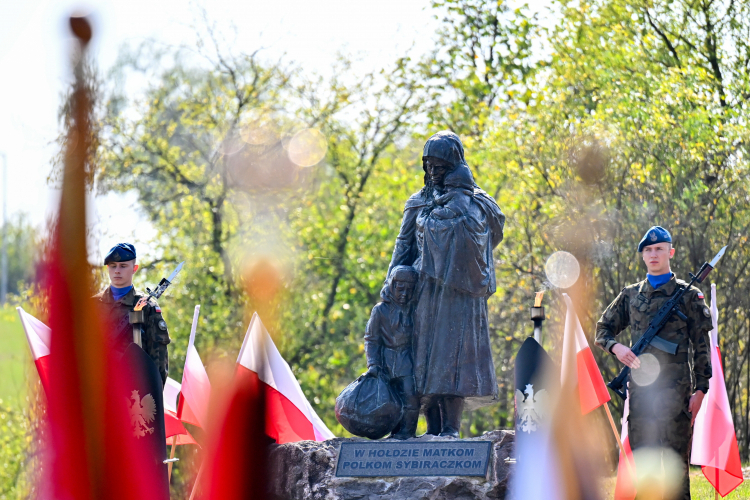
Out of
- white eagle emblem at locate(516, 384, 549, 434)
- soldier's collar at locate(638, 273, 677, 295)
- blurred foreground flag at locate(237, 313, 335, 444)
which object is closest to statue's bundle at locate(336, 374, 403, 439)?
white eagle emblem at locate(516, 384, 549, 434)

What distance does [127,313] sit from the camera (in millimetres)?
7875

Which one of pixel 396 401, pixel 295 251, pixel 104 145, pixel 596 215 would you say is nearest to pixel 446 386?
pixel 396 401

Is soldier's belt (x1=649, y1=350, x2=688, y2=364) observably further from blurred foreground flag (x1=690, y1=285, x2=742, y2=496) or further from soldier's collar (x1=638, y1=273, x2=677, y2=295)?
blurred foreground flag (x1=690, y1=285, x2=742, y2=496)

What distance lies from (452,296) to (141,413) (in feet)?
7.83

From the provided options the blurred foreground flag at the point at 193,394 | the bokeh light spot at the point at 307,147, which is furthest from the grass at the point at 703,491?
the bokeh light spot at the point at 307,147

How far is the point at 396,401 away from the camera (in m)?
7.70

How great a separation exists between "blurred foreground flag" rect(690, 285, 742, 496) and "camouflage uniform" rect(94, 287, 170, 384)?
423 centimetres

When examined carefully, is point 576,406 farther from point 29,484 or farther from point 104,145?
point 104,145

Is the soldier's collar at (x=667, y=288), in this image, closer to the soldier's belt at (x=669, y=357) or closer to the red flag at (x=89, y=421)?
the soldier's belt at (x=669, y=357)

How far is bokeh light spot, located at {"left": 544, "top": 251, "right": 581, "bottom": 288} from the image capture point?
47.0 ft

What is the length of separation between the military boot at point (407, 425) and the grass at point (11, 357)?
1329cm

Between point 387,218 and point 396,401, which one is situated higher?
point 387,218

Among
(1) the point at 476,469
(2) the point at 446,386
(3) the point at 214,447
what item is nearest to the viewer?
(1) the point at 476,469

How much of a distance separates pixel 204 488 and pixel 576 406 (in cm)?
332
